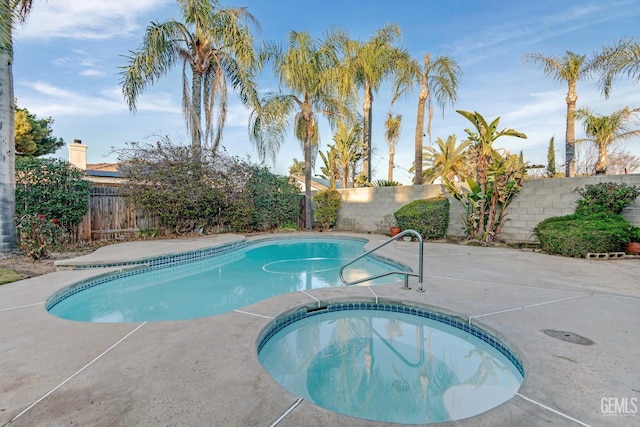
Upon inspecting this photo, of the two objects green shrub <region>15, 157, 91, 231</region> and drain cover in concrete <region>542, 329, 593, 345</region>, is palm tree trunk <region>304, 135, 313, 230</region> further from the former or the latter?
drain cover in concrete <region>542, 329, 593, 345</region>

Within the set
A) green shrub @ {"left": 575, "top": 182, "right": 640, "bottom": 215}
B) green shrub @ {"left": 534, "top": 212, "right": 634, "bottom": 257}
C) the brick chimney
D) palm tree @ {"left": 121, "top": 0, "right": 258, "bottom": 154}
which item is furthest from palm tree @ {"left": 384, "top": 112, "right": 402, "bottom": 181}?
the brick chimney

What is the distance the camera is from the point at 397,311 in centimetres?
369

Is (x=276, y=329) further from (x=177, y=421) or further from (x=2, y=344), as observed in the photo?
(x=2, y=344)

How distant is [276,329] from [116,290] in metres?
3.49

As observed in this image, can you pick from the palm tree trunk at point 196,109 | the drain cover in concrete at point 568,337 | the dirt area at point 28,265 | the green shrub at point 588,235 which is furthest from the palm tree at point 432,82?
the dirt area at point 28,265

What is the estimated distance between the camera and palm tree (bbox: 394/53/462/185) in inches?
455

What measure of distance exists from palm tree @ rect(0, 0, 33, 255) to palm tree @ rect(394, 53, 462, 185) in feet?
37.4

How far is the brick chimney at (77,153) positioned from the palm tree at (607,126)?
21.8 m

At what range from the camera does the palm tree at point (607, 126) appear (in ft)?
34.0

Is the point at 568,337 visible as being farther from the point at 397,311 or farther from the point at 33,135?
the point at 33,135

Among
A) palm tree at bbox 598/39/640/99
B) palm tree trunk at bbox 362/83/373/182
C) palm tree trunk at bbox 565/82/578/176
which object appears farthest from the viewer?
palm tree trunk at bbox 362/83/373/182

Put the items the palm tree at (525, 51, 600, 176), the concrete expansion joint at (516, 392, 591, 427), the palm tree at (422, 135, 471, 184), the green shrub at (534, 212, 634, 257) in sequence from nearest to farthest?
the concrete expansion joint at (516, 392, 591, 427), the green shrub at (534, 212, 634, 257), the palm tree at (525, 51, 600, 176), the palm tree at (422, 135, 471, 184)

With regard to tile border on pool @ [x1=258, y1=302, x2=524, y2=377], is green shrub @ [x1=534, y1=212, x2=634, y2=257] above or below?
above

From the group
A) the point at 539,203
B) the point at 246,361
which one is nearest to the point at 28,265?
the point at 246,361
